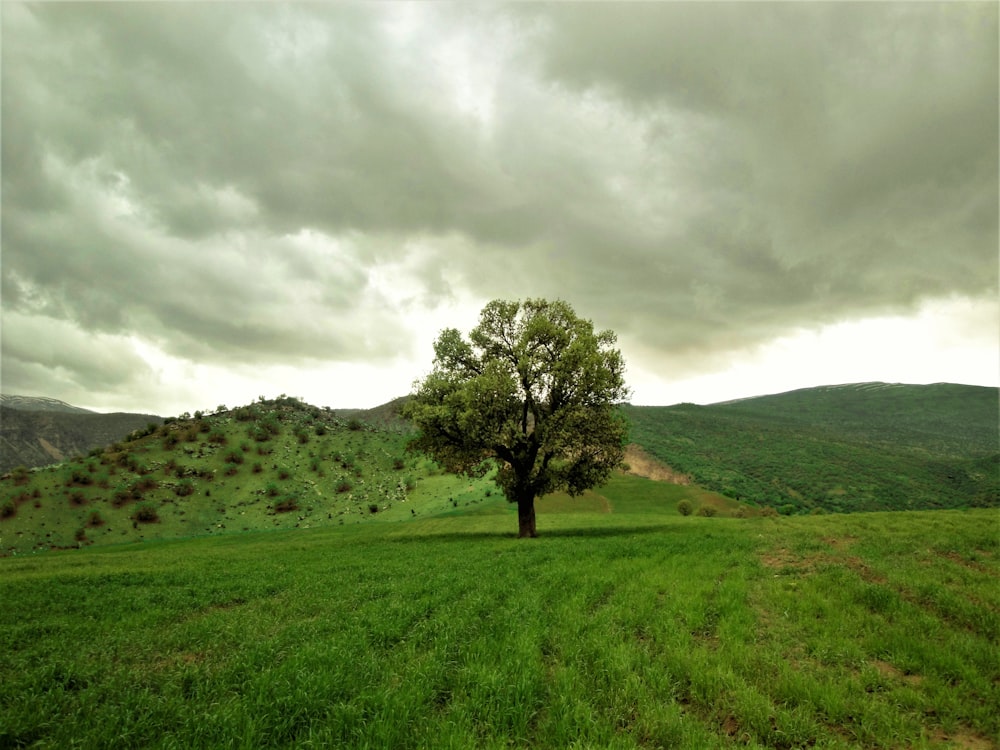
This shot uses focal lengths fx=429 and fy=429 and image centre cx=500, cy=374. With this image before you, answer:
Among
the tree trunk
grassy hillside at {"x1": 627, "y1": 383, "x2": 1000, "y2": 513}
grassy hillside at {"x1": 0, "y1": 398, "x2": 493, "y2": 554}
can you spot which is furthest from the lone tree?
grassy hillside at {"x1": 627, "y1": 383, "x2": 1000, "y2": 513}

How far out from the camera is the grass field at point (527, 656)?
6.48 meters

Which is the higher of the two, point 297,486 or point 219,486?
point 219,486

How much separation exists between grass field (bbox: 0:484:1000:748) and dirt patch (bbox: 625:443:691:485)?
89.7 metres

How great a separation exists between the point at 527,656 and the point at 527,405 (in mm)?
25363

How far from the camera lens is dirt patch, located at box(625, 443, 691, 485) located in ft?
342

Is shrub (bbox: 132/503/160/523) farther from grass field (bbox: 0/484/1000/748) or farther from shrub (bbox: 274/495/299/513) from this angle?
grass field (bbox: 0/484/1000/748)

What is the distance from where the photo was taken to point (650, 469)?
110625mm

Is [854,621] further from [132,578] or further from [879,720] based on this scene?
[132,578]

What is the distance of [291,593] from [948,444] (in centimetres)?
A: 27275

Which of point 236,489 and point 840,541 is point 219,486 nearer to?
point 236,489

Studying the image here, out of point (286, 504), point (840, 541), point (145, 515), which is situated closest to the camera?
point (840, 541)

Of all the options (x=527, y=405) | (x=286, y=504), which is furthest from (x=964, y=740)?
(x=286, y=504)

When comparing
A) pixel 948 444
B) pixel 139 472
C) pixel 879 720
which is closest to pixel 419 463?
pixel 139 472

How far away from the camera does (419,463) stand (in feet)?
258
